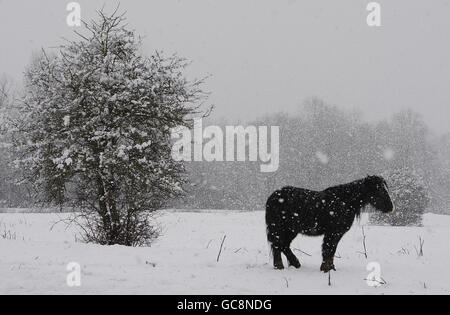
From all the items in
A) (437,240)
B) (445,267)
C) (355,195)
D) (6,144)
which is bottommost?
(437,240)

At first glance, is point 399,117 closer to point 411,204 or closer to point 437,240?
point 411,204

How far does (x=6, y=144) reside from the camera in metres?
10.7

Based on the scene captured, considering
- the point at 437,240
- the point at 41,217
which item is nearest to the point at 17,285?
the point at 437,240

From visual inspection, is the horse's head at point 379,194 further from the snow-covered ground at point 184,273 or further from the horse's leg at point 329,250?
the snow-covered ground at point 184,273

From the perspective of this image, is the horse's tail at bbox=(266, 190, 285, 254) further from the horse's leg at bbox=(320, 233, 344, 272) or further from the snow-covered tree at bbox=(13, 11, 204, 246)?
the snow-covered tree at bbox=(13, 11, 204, 246)

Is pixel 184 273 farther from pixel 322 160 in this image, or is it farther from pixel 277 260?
pixel 322 160

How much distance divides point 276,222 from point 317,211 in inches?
28.0

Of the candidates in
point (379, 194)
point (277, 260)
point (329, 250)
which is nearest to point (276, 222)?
point (277, 260)

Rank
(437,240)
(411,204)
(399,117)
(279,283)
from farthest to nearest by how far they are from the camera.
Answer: (399,117) → (411,204) → (437,240) → (279,283)

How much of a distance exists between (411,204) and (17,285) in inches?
970

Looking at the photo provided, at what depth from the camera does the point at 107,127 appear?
33.9 ft

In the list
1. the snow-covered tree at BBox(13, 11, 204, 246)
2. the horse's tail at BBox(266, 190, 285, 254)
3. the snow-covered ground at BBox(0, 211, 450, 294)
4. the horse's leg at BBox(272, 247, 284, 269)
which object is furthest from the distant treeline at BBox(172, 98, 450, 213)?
the horse's leg at BBox(272, 247, 284, 269)

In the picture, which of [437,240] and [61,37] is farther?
[437,240]

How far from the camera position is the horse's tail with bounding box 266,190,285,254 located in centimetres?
682
